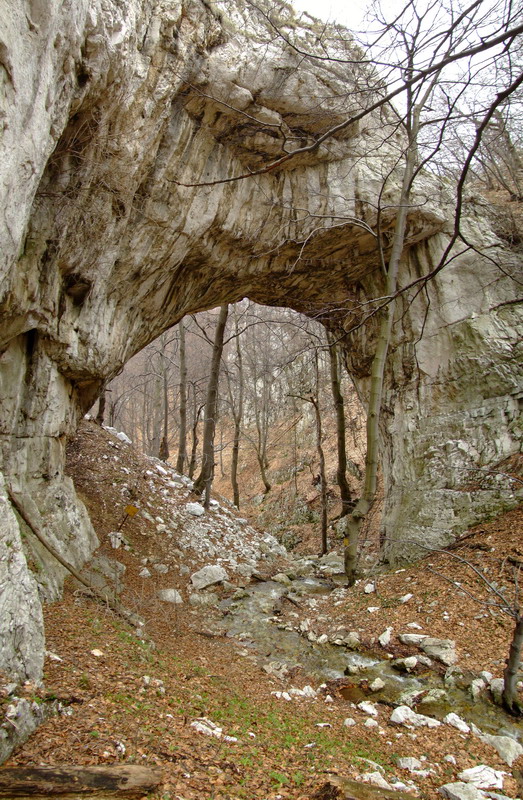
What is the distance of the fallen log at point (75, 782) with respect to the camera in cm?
194

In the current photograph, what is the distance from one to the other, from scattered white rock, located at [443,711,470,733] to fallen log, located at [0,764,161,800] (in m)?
2.71

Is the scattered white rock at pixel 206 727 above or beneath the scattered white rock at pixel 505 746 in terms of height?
above

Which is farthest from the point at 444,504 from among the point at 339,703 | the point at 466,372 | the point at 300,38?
the point at 300,38

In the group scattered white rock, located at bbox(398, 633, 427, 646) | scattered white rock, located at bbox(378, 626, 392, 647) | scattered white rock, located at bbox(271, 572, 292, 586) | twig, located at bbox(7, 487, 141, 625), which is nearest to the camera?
twig, located at bbox(7, 487, 141, 625)

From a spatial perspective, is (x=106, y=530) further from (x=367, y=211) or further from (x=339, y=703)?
(x=367, y=211)

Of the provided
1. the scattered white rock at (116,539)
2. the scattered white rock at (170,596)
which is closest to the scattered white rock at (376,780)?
the scattered white rock at (170,596)

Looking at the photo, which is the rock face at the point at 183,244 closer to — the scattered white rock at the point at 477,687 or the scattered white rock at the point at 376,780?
the scattered white rock at the point at 376,780

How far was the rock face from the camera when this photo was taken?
140 inches

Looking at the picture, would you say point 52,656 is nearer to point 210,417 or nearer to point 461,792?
point 461,792

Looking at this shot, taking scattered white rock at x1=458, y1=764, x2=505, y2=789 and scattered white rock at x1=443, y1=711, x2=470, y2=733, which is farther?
scattered white rock at x1=443, y1=711, x2=470, y2=733

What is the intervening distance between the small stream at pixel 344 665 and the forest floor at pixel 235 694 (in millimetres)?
225

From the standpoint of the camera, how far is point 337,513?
13719 mm

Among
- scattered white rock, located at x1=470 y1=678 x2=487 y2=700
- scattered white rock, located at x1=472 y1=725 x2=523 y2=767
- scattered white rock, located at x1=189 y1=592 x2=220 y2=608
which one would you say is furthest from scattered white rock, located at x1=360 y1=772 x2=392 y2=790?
scattered white rock, located at x1=189 y1=592 x2=220 y2=608

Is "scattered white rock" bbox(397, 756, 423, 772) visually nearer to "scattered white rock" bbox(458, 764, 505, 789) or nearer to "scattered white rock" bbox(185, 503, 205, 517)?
"scattered white rock" bbox(458, 764, 505, 789)
